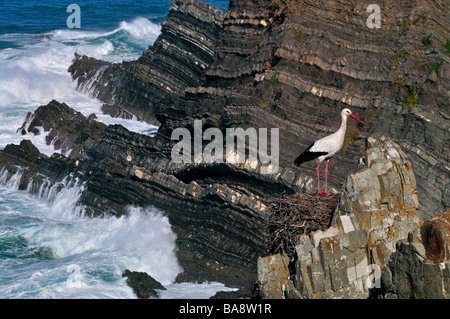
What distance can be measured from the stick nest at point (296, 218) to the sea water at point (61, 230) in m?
4.30

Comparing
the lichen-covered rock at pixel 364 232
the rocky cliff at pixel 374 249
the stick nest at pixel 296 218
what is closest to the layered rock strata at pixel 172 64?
the stick nest at pixel 296 218

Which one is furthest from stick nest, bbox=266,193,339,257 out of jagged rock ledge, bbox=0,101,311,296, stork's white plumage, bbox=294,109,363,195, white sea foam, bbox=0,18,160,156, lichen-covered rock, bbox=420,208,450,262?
white sea foam, bbox=0,18,160,156

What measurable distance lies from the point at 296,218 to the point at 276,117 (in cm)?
724

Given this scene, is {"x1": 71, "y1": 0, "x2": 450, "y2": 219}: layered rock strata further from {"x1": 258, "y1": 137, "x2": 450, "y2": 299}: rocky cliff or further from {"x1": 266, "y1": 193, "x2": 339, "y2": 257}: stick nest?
{"x1": 258, "y1": 137, "x2": 450, "y2": 299}: rocky cliff

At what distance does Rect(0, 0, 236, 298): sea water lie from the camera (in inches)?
739

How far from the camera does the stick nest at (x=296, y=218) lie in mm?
14027

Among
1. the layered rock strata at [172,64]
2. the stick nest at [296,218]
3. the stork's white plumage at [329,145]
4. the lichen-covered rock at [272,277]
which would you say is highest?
the layered rock strata at [172,64]

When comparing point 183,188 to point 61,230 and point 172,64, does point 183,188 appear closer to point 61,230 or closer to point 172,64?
point 61,230

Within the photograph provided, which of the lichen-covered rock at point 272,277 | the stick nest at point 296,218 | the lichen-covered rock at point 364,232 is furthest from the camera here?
the stick nest at point 296,218

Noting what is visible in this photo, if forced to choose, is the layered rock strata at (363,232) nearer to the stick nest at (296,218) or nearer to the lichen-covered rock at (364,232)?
the lichen-covered rock at (364,232)

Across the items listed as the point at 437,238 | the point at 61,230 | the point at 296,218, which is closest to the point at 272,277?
the point at 296,218

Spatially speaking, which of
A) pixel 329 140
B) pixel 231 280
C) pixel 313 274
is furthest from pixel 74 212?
pixel 313 274

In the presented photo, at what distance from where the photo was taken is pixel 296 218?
14.5 meters

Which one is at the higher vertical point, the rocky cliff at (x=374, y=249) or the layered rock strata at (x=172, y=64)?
the layered rock strata at (x=172, y=64)
